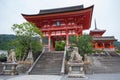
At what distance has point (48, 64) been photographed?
18797 millimetres

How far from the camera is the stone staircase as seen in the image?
1682 centimetres

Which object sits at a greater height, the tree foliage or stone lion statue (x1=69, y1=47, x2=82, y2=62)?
the tree foliage

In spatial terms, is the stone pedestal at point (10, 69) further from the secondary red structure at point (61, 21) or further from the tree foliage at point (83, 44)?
the secondary red structure at point (61, 21)

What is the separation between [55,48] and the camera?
98.7 ft

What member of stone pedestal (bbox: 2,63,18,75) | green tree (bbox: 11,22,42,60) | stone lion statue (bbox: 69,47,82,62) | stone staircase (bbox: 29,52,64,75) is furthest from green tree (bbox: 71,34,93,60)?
stone pedestal (bbox: 2,63,18,75)

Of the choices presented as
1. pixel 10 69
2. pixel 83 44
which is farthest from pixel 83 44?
pixel 10 69

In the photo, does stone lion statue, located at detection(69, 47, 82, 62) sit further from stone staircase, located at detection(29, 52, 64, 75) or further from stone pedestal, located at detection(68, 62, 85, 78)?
stone staircase, located at detection(29, 52, 64, 75)

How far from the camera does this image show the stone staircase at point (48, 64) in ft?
55.2

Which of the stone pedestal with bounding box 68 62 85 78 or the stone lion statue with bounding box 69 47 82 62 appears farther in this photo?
the stone lion statue with bounding box 69 47 82 62

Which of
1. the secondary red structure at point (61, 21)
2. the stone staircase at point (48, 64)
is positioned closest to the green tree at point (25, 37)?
the stone staircase at point (48, 64)

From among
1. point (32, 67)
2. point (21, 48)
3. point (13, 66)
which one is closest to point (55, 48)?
point (21, 48)

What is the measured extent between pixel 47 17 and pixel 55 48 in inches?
222

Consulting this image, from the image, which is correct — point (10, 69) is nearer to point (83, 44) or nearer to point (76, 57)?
point (76, 57)

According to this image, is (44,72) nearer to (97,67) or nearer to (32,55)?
(32,55)
